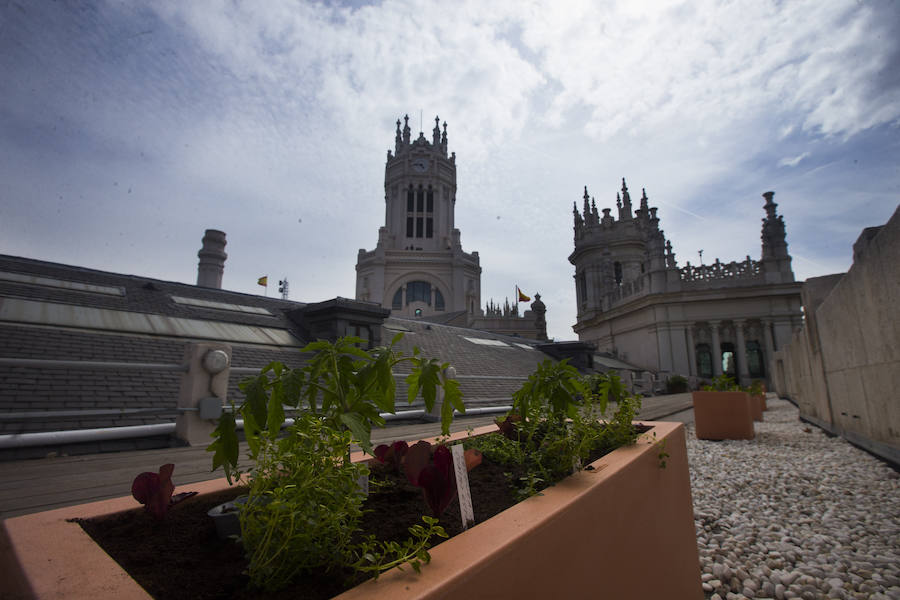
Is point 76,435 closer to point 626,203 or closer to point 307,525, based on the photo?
point 307,525

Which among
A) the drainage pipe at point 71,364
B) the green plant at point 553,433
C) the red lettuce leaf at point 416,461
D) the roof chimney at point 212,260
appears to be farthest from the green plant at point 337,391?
the roof chimney at point 212,260

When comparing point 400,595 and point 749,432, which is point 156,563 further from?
point 749,432

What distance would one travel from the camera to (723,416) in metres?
7.75

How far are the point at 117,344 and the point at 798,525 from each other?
10219 mm

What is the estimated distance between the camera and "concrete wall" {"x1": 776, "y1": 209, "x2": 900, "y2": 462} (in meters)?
3.97

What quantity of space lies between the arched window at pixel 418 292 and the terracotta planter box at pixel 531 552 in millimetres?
49051

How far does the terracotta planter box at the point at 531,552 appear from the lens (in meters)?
0.91

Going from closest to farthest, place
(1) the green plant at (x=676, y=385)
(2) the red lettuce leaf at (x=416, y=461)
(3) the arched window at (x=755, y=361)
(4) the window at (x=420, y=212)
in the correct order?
(2) the red lettuce leaf at (x=416, y=461), (1) the green plant at (x=676, y=385), (3) the arched window at (x=755, y=361), (4) the window at (x=420, y=212)

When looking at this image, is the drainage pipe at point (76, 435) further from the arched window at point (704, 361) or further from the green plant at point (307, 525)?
the arched window at point (704, 361)

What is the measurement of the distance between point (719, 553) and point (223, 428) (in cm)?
361

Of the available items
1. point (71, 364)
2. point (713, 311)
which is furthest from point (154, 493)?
point (713, 311)

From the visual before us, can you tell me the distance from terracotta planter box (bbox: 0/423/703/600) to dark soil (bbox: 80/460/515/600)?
0.28 feet

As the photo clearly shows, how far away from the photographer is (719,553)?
124 inches

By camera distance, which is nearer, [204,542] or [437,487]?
[204,542]
